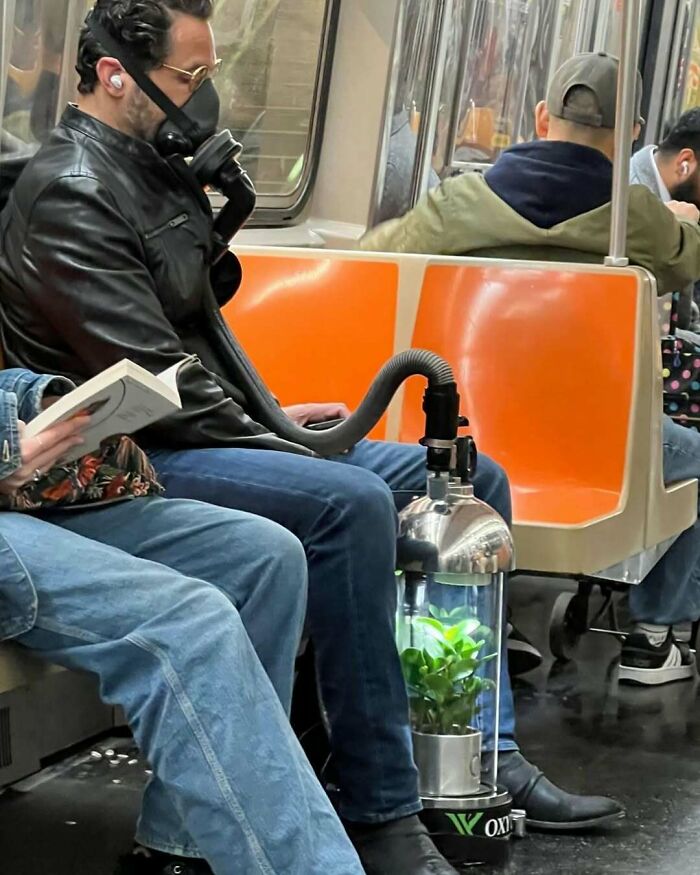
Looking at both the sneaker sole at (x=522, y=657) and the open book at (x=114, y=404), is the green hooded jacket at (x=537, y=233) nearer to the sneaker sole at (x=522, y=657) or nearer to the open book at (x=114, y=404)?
the sneaker sole at (x=522, y=657)

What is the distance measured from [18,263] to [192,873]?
3.54 feet

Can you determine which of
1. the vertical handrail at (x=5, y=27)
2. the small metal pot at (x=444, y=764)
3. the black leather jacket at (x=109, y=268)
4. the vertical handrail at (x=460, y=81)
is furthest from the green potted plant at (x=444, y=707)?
the vertical handrail at (x=460, y=81)

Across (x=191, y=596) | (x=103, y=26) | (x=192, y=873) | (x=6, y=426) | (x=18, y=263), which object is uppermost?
(x=103, y=26)

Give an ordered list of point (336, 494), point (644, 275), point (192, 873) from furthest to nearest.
A: point (644, 275) → point (336, 494) → point (192, 873)

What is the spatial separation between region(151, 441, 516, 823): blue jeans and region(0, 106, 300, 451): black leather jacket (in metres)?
0.19

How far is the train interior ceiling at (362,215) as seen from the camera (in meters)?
3.21

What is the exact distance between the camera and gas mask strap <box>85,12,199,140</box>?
2.90m

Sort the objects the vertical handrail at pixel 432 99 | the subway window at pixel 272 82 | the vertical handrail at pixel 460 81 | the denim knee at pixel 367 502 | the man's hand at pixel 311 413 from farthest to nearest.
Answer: the vertical handrail at pixel 460 81, the vertical handrail at pixel 432 99, the subway window at pixel 272 82, the man's hand at pixel 311 413, the denim knee at pixel 367 502

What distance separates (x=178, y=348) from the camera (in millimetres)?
2840

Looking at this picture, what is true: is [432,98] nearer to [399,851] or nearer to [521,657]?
[521,657]

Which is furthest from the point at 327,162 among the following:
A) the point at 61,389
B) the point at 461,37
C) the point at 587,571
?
the point at 61,389

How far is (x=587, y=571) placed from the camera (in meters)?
3.67

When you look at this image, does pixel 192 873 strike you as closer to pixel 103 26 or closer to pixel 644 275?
pixel 103 26

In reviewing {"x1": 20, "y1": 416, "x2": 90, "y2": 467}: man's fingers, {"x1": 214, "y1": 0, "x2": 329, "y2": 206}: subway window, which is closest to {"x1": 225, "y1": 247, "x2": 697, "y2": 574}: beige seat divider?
{"x1": 214, "y1": 0, "x2": 329, "y2": 206}: subway window
